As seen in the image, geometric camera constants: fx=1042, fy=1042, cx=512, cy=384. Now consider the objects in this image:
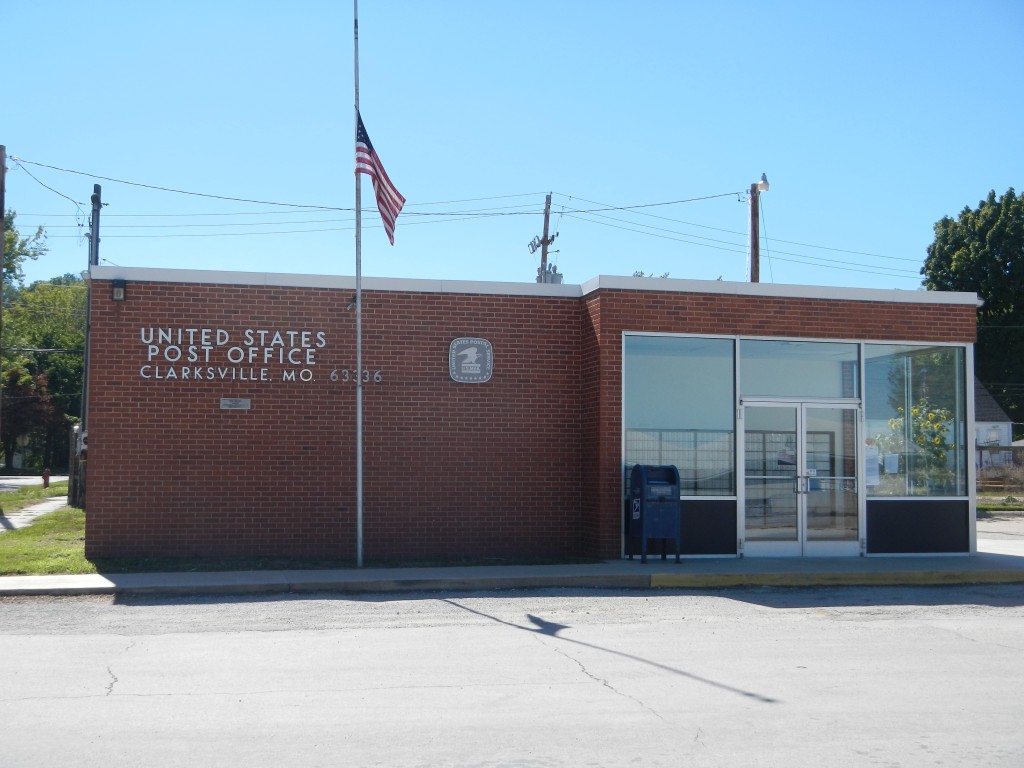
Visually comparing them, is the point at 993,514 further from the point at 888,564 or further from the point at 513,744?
the point at 513,744

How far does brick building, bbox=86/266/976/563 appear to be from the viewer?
48.2ft

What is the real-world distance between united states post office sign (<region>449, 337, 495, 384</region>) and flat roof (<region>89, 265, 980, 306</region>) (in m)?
0.78

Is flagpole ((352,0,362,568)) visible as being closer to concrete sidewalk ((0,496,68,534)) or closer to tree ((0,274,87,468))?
concrete sidewalk ((0,496,68,534))

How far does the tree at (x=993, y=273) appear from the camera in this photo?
4850cm

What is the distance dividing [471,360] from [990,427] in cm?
4361

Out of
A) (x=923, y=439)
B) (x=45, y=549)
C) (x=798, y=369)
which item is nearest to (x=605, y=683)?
(x=798, y=369)

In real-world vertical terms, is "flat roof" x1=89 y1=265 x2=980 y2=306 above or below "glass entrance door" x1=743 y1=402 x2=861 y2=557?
above

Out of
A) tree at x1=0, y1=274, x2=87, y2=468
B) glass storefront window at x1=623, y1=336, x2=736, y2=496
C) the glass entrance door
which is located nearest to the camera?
glass storefront window at x1=623, y1=336, x2=736, y2=496

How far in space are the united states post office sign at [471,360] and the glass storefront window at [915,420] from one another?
5.79 meters

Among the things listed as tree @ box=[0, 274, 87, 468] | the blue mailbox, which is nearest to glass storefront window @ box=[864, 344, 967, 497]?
the blue mailbox

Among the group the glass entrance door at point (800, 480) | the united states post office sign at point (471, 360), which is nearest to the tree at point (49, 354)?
the united states post office sign at point (471, 360)

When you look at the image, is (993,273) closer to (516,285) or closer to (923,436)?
(923,436)

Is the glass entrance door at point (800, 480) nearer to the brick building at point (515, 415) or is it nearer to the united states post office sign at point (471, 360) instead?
the brick building at point (515, 415)

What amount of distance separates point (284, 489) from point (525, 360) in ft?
13.2
